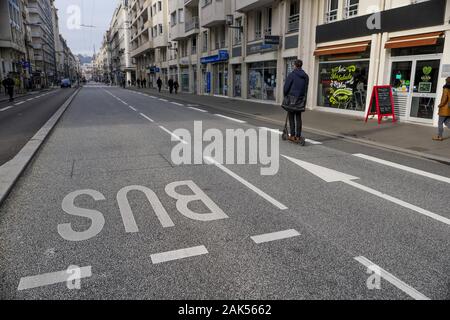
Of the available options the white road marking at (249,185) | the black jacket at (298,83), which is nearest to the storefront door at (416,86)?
the black jacket at (298,83)

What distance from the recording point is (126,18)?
9344 centimetres

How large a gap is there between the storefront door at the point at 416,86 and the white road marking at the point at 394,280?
1089cm

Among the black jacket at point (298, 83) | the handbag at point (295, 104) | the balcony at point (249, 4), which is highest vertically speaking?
the balcony at point (249, 4)

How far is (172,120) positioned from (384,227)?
1120 centimetres

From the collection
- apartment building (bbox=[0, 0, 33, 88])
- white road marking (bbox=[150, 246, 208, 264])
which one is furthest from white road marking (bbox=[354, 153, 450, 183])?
apartment building (bbox=[0, 0, 33, 88])

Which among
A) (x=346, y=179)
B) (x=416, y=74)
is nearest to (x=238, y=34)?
(x=416, y=74)

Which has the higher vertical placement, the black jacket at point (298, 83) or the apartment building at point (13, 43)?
the apartment building at point (13, 43)

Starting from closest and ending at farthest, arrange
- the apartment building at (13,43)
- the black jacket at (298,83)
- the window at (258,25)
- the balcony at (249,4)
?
the black jacket at (298,83) < the balcony at (249,4) < the window at (258,25) < the apartment building at (13,43)

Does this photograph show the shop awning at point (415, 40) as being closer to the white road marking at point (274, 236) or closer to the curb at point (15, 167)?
the white road marking at point (274, 236)

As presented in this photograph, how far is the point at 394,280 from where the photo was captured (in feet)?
9.96

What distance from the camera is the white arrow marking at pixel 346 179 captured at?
4592 mm

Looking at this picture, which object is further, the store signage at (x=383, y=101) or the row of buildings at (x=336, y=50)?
the store signage at (x=383, y=101)
